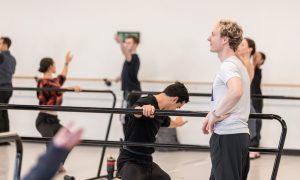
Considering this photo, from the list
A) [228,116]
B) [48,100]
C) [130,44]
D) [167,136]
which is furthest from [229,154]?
[167,136]

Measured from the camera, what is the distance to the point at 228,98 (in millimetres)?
3184

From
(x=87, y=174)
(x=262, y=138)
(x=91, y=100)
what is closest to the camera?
(x=87, y=174)

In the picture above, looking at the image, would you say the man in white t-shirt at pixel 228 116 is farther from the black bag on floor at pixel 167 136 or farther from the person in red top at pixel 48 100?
the black bag on floor at pixel 167 136

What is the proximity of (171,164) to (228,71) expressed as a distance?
12.3 ft

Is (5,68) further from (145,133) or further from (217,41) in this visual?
(217,41)

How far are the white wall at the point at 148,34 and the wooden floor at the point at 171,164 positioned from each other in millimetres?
710

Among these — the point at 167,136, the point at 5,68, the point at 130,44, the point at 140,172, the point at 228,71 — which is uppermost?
the point at 130,44

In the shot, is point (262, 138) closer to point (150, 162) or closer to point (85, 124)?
point (85, 124)

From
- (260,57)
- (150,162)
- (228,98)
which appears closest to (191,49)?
(260,57)

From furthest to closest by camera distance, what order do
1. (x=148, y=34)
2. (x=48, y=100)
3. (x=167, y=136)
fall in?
1. (x=148, y=34)
2. (x=167, y=136)
3. (x=48, y=100)

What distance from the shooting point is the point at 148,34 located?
8453 mm

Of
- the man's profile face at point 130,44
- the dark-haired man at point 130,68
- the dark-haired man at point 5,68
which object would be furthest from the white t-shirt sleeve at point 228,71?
the dark-haired man at point 5,68

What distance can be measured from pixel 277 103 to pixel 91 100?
2.92 metres

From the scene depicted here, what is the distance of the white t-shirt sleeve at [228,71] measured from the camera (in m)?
3.26
